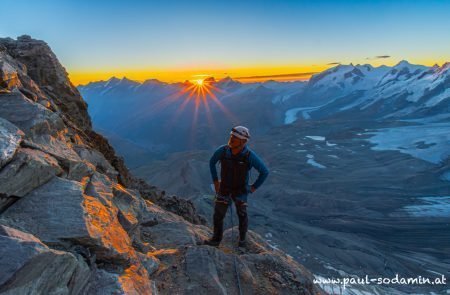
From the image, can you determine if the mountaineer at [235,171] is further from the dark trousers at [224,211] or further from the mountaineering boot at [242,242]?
Result: the mountaineering boot at [242,242]

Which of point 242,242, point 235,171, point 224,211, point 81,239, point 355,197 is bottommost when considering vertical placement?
point 355,197

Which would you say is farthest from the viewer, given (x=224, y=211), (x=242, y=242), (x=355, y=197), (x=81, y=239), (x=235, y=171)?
(x=355, y=197)

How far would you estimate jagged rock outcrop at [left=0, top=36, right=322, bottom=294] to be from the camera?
4785 mm

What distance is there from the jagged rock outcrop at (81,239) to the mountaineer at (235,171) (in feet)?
3.35

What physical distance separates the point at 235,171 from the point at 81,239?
11.9 ft

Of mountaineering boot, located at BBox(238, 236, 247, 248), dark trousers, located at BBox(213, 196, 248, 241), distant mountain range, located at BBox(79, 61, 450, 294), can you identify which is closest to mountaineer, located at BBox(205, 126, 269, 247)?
dark trousers, located at BBox(213, 196, 248, 241)

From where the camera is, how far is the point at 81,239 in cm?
575

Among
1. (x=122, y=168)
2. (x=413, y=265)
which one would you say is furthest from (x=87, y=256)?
(x=413, y=265)

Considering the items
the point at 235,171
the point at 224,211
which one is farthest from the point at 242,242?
the point at 235,171

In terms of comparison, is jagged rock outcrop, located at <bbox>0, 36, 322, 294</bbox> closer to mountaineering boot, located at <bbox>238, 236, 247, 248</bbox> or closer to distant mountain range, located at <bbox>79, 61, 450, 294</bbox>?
mountaineering boot, located at <bbox>238, 236, 247, 248</bbox>

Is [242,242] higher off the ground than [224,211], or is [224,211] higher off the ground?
[224,211]

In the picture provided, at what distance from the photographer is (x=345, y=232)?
254ft

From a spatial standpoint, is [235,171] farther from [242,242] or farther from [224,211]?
[242,242]

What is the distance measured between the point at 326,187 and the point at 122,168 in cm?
10380
